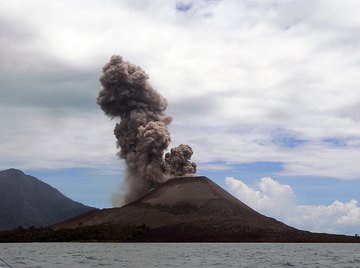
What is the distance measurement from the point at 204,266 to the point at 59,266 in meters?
20.5

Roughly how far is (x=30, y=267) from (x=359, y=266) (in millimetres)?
47093

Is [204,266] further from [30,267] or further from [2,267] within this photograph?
[2,267]

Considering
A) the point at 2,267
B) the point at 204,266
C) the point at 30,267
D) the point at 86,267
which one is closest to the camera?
the point at 2,267

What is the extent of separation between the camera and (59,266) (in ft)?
271

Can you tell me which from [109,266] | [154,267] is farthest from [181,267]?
[109,266]

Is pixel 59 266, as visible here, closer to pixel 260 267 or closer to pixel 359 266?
pixel 260 267

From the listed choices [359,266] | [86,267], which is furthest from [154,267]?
[359,266]

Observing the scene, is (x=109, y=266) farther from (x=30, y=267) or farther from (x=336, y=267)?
(x=336, y=267)

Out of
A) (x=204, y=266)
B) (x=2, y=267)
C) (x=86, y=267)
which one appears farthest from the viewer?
(x=204, y=266)

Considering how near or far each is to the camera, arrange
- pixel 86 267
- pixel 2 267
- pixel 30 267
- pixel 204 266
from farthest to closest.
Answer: pixel 204 266 → pixel 86 267 → pixel 30 267 → pixel 2 267

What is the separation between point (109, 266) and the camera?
84.4 metres

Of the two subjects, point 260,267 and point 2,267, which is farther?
point 260,267

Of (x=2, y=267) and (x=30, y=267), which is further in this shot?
(x=30, y=267)

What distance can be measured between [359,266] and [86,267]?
39.8m
